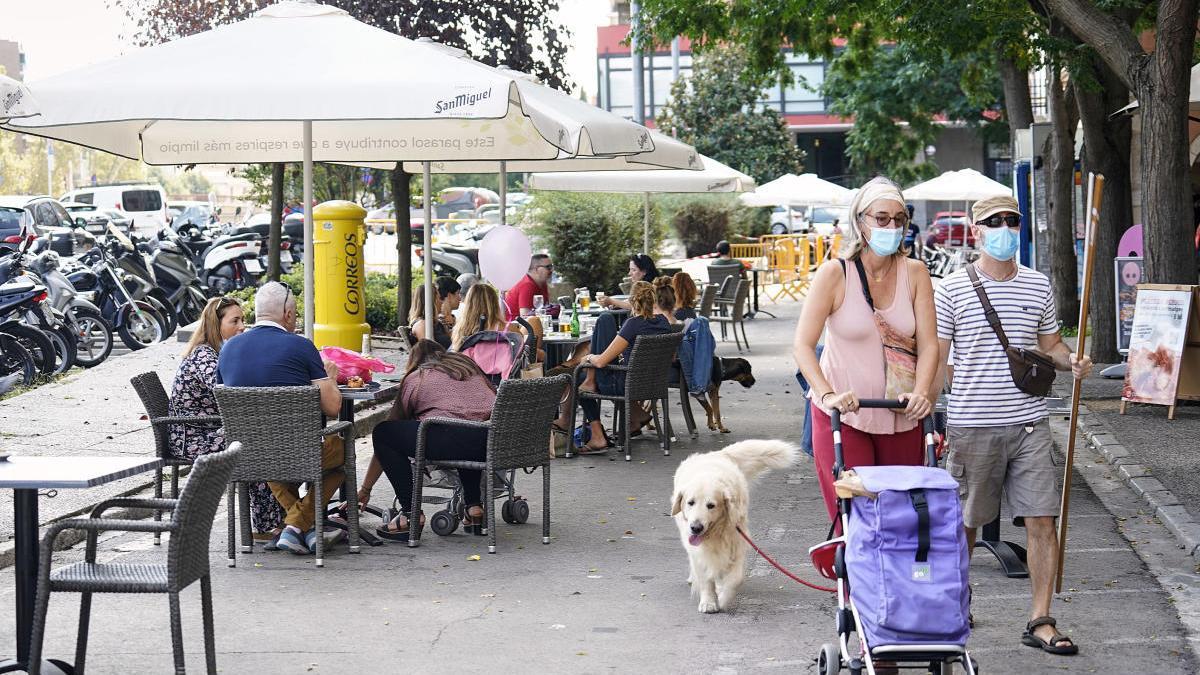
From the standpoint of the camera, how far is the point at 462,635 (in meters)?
6.47

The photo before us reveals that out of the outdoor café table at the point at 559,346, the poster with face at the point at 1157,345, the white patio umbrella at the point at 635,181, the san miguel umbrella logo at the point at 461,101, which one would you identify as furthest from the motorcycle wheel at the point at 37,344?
the poster with face at the point at 1157,345

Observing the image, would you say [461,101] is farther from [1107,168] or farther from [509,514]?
[1107,168]

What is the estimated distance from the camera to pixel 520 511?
9.07 metres

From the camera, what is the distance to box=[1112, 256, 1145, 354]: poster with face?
1518cm

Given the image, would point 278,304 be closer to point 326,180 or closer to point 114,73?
point 114,73

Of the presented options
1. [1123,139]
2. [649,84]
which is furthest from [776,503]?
[649,84]

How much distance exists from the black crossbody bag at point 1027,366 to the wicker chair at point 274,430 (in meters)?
3.55

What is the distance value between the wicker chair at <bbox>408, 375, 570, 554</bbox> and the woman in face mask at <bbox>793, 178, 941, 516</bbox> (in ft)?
9.28

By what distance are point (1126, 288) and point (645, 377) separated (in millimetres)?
6229

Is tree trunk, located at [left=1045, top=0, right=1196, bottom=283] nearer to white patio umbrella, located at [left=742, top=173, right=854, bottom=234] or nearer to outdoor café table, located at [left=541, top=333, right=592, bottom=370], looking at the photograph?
outdoor café table, located at [left=541, top=333, right=592, bottom=370]

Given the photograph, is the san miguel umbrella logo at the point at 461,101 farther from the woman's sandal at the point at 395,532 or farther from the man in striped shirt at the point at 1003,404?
the man in striped shirt at the point at 1003,404

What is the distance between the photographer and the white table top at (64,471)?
508cm

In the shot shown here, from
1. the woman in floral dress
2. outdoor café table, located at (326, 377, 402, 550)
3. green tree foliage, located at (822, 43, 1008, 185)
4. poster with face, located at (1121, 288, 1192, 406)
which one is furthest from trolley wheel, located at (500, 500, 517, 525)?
green tree foliage, located at (822, 43, 1008, 185)

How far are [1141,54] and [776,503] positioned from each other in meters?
6.00
